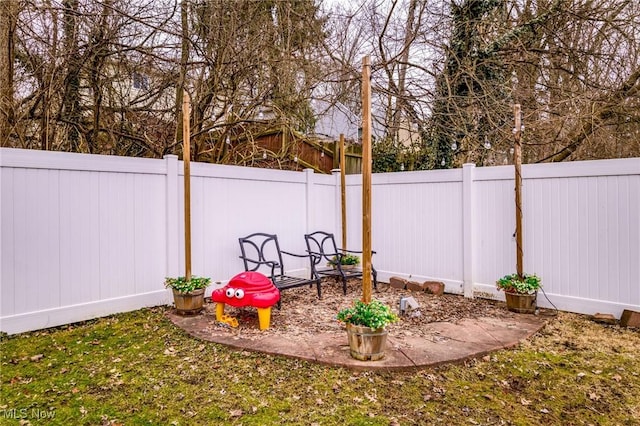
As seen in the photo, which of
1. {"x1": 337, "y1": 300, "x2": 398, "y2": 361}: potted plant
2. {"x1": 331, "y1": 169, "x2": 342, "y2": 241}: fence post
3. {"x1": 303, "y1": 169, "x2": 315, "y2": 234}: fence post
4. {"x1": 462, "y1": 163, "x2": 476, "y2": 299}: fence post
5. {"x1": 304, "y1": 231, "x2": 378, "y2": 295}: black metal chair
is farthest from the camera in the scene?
{"x1": 331, "y1": 169, "x2": 342, "y2": 241}: fence post

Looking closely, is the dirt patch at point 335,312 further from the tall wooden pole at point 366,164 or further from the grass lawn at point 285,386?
the tall wooden pole at point 366,164

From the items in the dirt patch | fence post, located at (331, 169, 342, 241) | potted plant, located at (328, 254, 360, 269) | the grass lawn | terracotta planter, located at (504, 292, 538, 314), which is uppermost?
fence post, located at (331, 169, 342, 241)

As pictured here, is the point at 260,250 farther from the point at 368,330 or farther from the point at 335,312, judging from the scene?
the point at 368,330

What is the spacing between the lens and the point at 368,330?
269 cm

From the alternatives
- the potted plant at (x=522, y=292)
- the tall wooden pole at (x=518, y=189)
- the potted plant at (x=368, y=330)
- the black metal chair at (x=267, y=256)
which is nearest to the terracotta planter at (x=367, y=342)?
the potted plant at (x=368, y=330)

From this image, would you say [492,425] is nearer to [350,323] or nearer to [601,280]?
[350,323]

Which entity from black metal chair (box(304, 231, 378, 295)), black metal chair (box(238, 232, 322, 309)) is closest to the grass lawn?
black metal chair (box(238, 232, 322, 309))

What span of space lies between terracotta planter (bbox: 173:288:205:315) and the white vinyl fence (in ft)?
1.37

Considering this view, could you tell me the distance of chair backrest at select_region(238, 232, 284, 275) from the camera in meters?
4.64

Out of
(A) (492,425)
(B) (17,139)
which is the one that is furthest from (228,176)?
(A) (492,425)

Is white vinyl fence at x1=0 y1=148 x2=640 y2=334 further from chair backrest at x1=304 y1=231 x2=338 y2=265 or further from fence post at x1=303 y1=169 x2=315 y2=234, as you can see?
chair backrest at x1=304 y1=231 x2=338 y2=265

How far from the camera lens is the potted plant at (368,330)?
269 cm

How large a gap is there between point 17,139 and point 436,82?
227 inches
